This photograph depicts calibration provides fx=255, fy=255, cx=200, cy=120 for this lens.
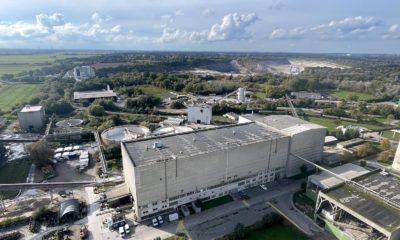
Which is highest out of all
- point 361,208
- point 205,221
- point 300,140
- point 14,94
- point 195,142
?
point 195,142

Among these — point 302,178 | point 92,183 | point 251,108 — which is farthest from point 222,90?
point 92,183

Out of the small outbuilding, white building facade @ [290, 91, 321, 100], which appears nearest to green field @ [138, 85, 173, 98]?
white building facade @ [290, 91, 321, 100]

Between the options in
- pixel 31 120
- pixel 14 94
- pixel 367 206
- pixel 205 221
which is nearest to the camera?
pixel 367 206

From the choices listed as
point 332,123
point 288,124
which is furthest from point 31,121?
point 332,123

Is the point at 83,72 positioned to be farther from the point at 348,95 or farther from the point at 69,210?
the point at 348,95

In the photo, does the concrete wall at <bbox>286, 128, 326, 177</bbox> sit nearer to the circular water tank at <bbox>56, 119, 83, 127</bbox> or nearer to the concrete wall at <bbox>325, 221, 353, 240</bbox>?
the concrete wall at <bbox>325, 221, 353, 240</bbox>

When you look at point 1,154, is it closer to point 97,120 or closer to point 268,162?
point 97,120
